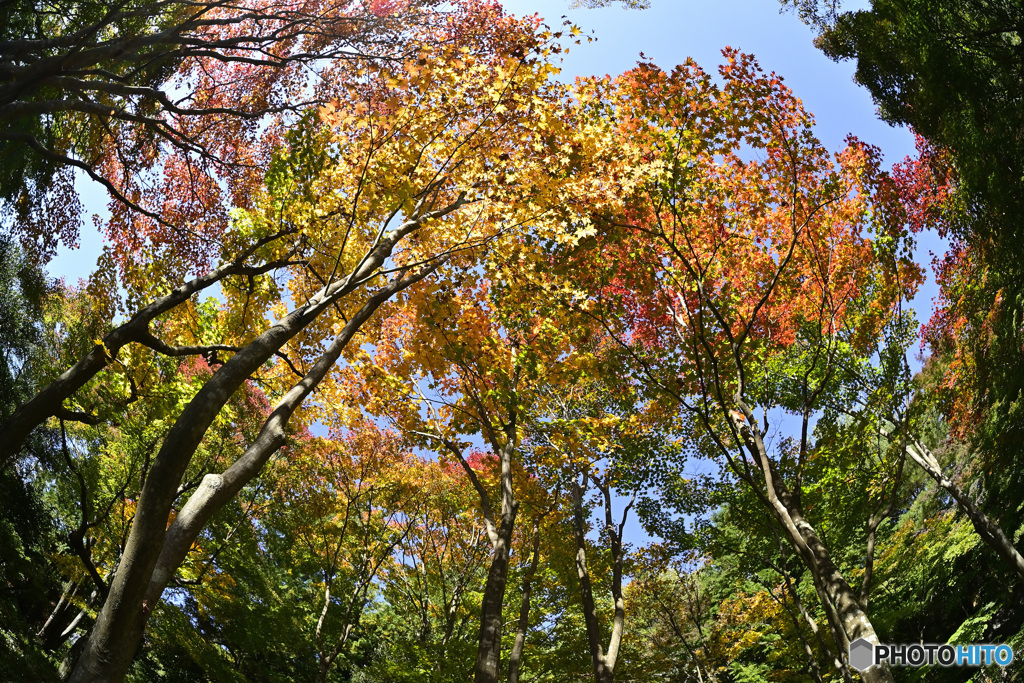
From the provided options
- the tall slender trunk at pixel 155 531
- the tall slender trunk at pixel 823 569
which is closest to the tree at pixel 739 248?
the tall slender trunk at pixel 823 569

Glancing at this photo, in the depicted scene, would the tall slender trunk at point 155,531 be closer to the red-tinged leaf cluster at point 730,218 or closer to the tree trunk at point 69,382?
the tree trunk at point 69,382

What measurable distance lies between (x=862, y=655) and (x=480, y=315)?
22.5ft

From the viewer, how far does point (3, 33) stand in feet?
22.7

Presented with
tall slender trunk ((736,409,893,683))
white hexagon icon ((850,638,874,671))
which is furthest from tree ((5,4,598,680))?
white hexagon icon ((850,638,874,671))

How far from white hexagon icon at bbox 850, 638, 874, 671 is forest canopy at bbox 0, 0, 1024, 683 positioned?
0.16m

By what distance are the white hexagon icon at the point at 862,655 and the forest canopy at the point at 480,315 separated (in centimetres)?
16

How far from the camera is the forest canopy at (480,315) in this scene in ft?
20.9

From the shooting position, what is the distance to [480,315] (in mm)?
10031

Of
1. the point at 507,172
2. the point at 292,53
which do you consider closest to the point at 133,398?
the point at 292,53

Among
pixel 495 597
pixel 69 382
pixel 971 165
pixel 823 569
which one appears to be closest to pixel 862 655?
pixel 823 569

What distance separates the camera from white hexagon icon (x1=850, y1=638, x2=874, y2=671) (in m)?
5.10

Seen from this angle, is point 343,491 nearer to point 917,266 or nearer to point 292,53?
point 292,53

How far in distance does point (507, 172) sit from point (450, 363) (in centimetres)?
337

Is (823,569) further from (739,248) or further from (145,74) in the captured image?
(145,74)
